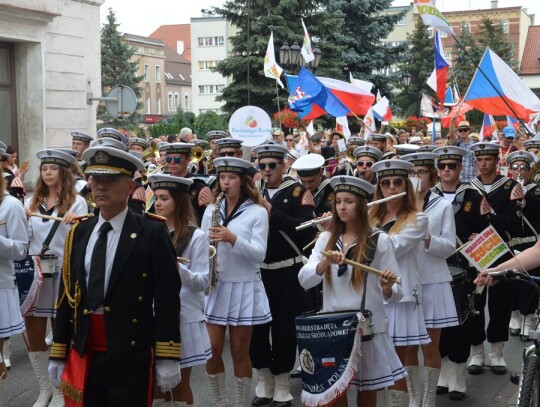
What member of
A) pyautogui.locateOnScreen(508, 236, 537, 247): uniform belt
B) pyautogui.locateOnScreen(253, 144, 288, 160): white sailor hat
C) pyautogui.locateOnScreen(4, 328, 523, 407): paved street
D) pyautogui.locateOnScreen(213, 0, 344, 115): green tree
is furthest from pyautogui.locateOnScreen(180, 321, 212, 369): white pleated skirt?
pyautogui.locateOnScreen(213, 0, 344, 115): green tree

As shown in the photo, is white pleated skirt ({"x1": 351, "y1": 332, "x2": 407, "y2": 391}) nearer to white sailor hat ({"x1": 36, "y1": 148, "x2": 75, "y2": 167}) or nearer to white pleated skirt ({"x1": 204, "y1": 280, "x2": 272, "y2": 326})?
white pleated skirt ({"x1": 204, "y1": 280, "x2": 272, "y2": 326})

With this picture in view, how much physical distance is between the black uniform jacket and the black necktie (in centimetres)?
4

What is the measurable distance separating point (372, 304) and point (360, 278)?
0.66 feet

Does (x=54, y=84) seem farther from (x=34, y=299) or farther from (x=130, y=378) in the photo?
(x=130, y=378)

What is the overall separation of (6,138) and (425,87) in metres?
42.0

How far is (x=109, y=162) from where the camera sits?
475 cm

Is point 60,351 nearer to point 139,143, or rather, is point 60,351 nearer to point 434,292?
point 434,292

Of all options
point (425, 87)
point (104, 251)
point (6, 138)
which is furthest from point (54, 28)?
point (425, 87)

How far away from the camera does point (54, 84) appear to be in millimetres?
21156

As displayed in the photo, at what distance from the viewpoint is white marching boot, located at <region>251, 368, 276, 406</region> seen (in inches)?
307

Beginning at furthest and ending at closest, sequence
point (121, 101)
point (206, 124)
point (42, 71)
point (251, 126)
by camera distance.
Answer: point (206, 124), point (42, 71), point (121, 101), point (251, 126)

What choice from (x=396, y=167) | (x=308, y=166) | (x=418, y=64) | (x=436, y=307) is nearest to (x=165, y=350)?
(x=396, y=167)

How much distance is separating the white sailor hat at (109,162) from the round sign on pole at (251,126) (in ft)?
26.4

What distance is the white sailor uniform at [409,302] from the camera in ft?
21.7
